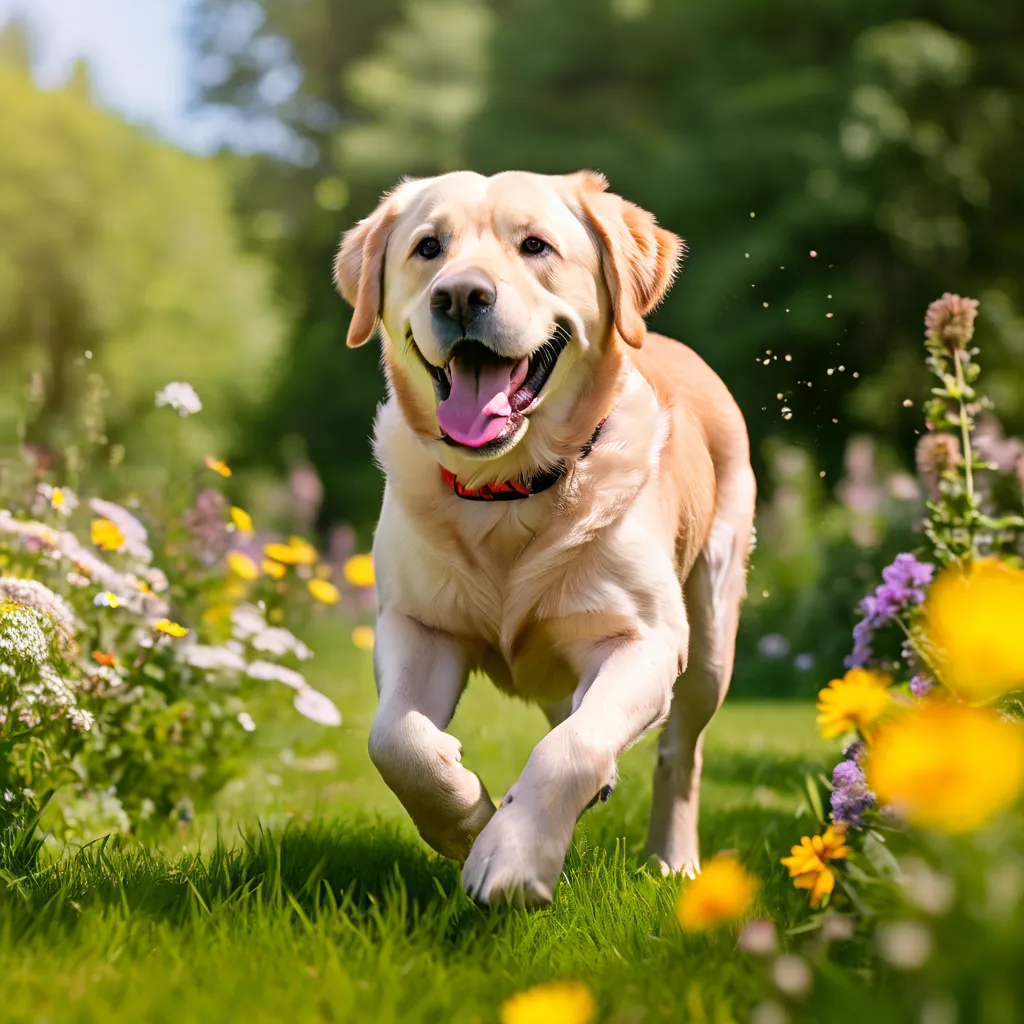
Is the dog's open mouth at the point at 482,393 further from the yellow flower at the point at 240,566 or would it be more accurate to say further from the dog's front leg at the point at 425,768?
the yellow flower at the point at 240,566

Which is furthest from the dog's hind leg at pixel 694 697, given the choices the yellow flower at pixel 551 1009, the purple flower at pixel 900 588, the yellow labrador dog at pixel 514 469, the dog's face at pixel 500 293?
the yellow flower at pixel 551 1009

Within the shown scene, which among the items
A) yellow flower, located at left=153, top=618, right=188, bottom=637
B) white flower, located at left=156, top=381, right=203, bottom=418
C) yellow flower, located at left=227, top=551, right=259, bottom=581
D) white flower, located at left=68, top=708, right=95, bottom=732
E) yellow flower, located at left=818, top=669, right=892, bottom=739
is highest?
white flower, located at left=156, top=381, right=203, bottom=418

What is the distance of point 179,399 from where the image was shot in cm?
387

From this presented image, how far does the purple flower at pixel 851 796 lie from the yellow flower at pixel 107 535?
7.02ft

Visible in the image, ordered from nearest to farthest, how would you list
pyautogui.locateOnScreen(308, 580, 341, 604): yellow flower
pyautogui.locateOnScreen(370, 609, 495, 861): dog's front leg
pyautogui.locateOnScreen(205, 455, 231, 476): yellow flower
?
pyautogui.locateOnScreen(370, 609, 495, 861): dog's front leg → pyautogui.locateOnScreen(205, 455, 231, 476): yellow flower → pyautogui.locateOnScreen(308, 580, 341, 604): yellow flower

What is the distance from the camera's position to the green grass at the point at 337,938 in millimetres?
1813

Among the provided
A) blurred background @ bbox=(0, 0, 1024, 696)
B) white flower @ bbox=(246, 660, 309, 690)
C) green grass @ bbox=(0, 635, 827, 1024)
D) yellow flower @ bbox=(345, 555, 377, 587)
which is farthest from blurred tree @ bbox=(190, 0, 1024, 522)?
green grass @ bbox=(0, 635, 827, 1024)

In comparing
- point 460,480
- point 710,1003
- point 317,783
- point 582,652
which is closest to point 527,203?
point 460,480

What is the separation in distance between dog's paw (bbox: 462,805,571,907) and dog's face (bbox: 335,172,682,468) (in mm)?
877

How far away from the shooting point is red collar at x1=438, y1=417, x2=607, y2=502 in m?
3.03

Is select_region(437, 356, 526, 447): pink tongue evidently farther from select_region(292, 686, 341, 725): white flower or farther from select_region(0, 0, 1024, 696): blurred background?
select_region(0, 0, 1024, 696): blurred background

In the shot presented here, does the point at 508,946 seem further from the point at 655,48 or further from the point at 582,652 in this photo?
the point at 655,48

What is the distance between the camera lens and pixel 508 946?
220 centimetres

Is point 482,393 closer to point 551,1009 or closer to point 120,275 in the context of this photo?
point 551,1009
